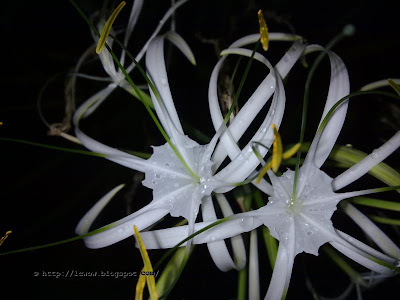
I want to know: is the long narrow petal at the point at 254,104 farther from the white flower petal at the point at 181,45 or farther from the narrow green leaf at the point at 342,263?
the narrow green leaf at the point at 342,263

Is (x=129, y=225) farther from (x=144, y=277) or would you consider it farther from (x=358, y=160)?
(x=358, y=160)

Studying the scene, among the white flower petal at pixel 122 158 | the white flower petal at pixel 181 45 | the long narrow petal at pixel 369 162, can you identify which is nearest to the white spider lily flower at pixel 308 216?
the long narrow petal at pixel 369 162

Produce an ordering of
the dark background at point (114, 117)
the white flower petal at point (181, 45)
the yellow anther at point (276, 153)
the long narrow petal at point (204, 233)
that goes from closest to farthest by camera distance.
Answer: the yellow anther at point (276, 153) → the long narrow petal at point (204, 233) → the white flower petal at point (181, 45) → the dark background at point (114, 117)

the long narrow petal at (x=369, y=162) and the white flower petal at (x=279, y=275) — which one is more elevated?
the long narrow petal at (x=369, y=162)

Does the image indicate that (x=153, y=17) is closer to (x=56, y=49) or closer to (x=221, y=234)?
(x=56, y=49)

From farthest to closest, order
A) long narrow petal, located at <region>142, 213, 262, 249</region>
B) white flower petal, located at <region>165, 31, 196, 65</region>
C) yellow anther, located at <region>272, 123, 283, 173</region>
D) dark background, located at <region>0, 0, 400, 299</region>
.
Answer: dark background, located at <region>0, 0, 400, 299</region> → white flower petal, located at <region>165, 31, 196, 65</region> → long narrow petal, located at <region>142, 213, 262, 249</region> → yellow anther, located at <region>272, 123, 283, 173</region>

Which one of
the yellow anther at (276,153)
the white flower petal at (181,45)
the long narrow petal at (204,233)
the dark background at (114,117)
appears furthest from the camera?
the dark background at (114,117)

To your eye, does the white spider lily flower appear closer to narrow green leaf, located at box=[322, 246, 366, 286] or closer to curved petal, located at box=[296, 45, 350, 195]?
curved petal, located at box=[296, 45, 350, 195]

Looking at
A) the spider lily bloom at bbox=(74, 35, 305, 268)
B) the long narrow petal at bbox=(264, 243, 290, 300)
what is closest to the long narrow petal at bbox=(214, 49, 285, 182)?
the spider lily bloom at bbox=(74, 35, 305, 268)
